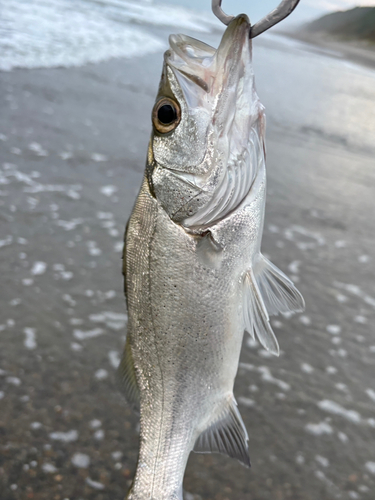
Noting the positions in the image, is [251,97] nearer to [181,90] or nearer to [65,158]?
[181,90]

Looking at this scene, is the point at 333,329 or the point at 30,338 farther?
the point at 333,329

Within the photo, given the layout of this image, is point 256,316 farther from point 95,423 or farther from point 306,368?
point 306,368

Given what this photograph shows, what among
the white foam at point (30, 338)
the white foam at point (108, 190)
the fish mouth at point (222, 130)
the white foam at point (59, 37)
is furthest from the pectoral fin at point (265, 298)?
the white foam at point (59, 37)

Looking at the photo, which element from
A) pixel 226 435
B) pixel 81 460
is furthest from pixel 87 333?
pixel 226 435

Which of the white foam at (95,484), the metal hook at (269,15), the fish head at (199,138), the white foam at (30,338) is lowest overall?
the white foam at (95,484)

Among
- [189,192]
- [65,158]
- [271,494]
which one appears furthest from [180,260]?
[65,158]

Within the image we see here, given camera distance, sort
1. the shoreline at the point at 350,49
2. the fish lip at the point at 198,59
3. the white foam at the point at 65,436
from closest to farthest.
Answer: the fish lip at the point at 198,59
the white foam at the point at 65,436
the shoreline at the point at 350,49

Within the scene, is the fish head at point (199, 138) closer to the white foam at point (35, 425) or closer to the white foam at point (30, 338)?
the white foam at point (35, 425)

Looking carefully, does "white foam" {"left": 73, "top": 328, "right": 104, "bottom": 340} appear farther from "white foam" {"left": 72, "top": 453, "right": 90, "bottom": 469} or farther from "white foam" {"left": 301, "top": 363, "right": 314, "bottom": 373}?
"white foam" {"left": 301, "top": 363, "right": 314, "bottom": 373}
